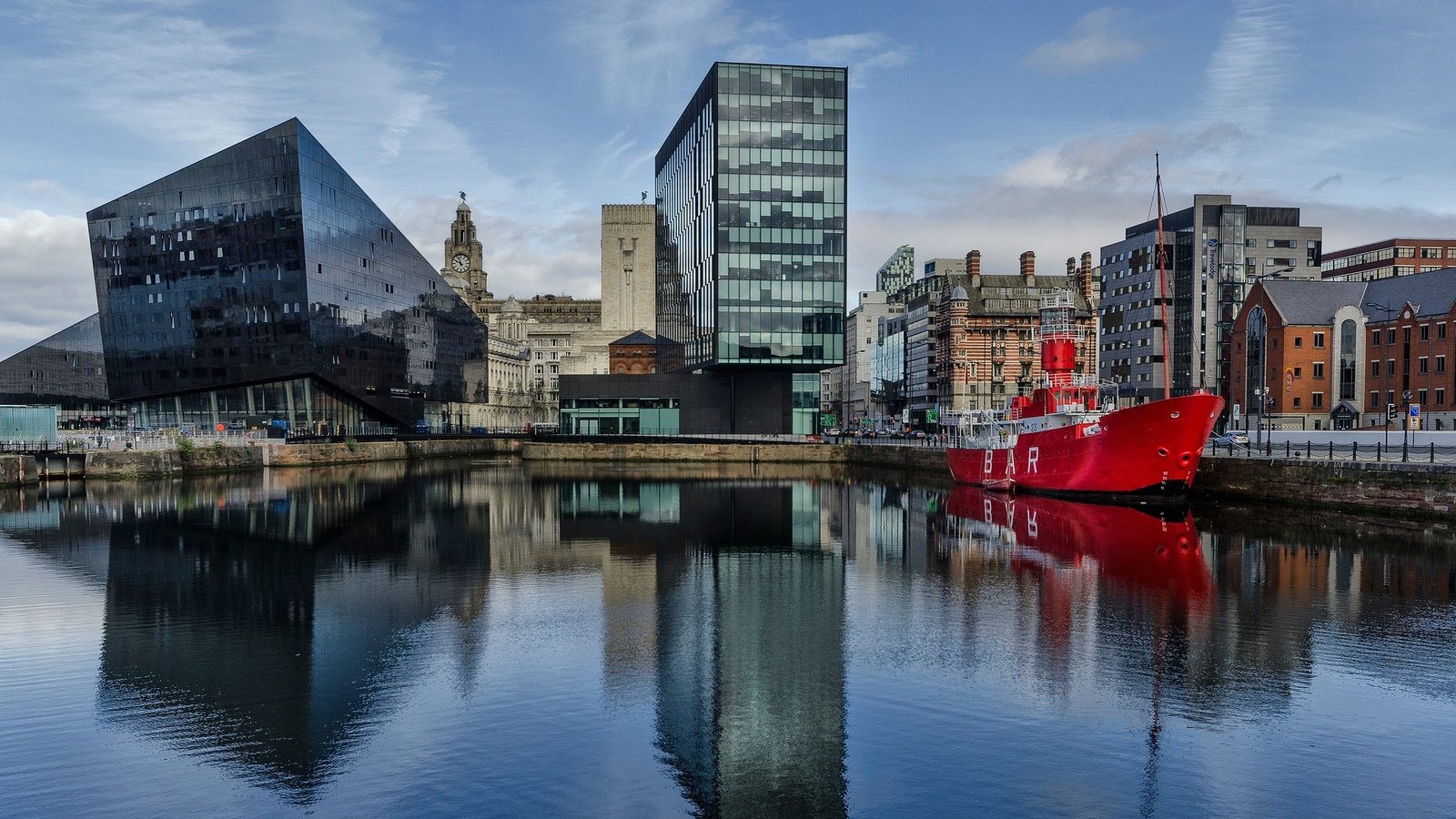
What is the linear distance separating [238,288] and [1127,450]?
8426cm

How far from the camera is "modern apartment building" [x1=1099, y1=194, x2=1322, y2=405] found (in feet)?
404

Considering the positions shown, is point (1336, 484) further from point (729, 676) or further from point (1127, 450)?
point (729, 676)

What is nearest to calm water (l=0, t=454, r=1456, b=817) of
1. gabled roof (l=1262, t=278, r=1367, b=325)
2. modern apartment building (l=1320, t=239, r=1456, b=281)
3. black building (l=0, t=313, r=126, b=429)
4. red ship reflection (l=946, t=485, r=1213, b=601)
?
red ship reflection (l=946, t=485, r=1213, b=601)

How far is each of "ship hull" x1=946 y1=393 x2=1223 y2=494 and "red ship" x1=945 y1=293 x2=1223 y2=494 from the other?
49 mm


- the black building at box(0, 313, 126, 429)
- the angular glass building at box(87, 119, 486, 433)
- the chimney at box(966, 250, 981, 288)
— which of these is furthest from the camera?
the chimney at box(966, 250, 981, 288)

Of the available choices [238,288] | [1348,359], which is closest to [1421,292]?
[1348,359]

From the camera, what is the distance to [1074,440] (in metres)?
56.5

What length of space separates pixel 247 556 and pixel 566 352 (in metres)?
162

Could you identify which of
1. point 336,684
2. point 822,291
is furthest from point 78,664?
point 822,291

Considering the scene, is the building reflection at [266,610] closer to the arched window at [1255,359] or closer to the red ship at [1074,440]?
the red ship at [1074,440]

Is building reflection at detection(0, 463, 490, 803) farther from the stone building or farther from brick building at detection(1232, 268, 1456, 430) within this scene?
the stone building

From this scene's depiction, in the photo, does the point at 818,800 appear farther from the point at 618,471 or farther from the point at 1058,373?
the point at 618,471

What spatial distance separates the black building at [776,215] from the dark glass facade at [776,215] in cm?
9

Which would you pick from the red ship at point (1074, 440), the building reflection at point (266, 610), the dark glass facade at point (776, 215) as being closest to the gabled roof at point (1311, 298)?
the red ship at point (1074, 440)
